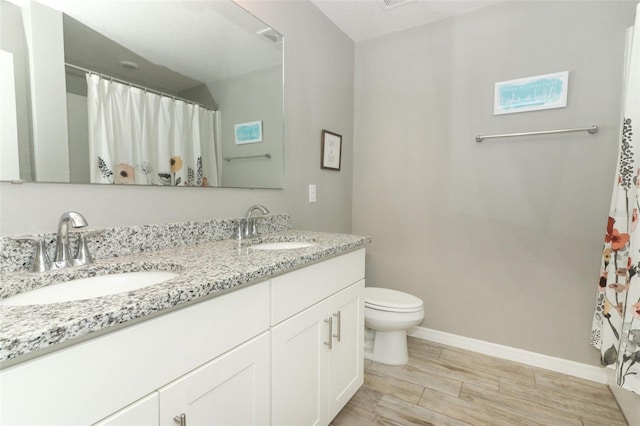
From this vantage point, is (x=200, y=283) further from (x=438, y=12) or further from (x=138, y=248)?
(x=438, y=12)

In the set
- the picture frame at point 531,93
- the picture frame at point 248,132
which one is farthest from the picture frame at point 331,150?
the picture frame at point 531,93

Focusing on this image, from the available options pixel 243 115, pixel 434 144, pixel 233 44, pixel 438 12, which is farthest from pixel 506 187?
pixel 233 44

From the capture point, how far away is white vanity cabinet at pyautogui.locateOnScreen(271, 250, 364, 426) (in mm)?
993

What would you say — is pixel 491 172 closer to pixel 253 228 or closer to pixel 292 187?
pixel 292 187

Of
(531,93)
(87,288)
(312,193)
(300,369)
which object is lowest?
(300,369)

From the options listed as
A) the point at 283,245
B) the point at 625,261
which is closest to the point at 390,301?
the point at 283,245

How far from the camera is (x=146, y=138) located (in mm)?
1139

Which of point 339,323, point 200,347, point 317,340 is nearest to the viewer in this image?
point 200,347

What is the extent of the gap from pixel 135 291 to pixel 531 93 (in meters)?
2.25

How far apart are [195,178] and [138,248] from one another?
0.39 metres

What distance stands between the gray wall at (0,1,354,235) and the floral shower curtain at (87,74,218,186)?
63mm

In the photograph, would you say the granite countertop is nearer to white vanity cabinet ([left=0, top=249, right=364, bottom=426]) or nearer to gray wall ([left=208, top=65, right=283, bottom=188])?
white vanity cabinet ([left=0, top=249, right=364, bottom=426])

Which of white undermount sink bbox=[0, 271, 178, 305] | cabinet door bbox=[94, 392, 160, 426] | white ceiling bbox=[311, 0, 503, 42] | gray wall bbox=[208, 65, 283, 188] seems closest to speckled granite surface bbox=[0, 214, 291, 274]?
white undermount sink bbox=[0, 271, 178, 305]

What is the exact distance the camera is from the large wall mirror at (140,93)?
33.7 inches
